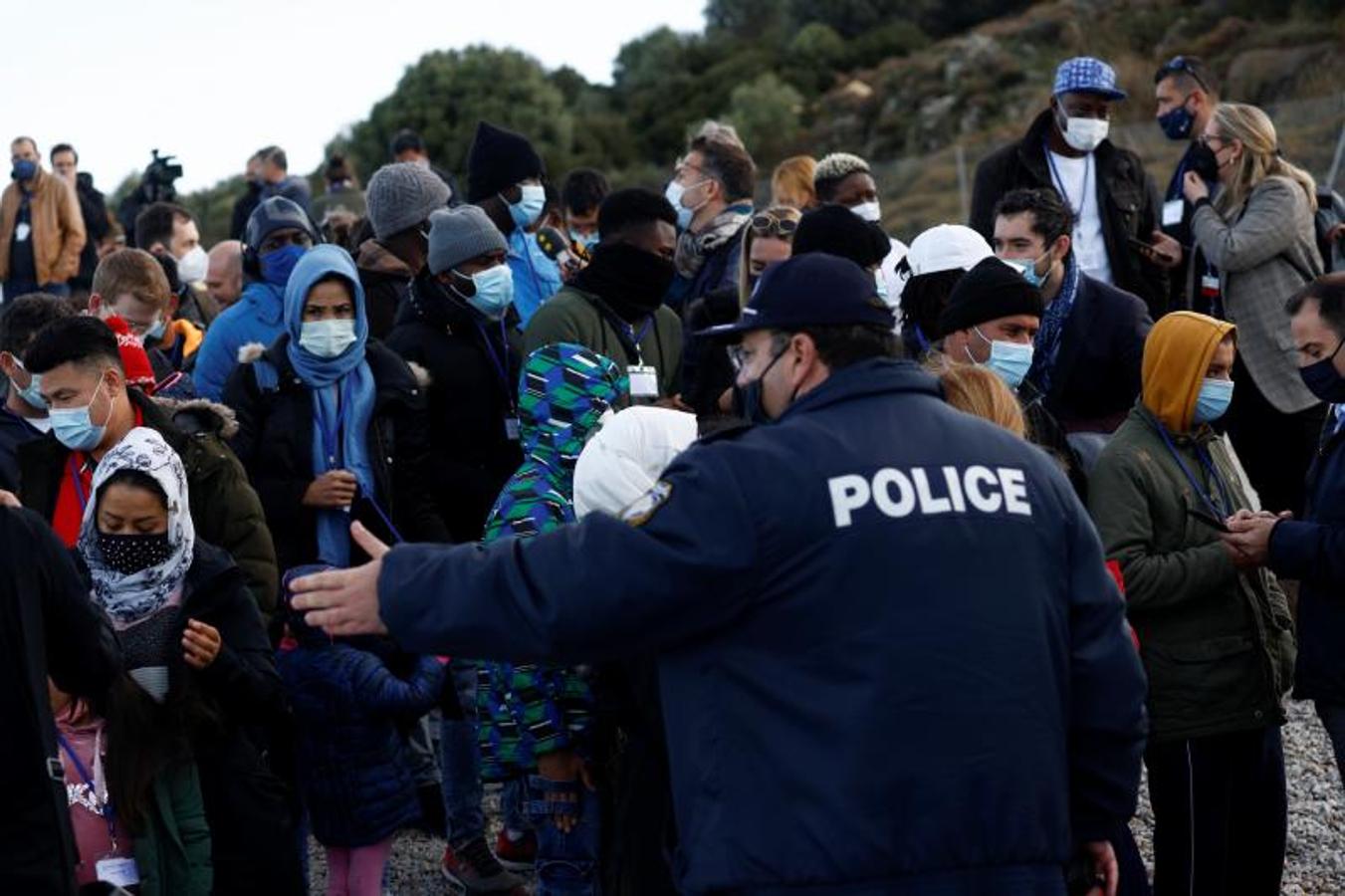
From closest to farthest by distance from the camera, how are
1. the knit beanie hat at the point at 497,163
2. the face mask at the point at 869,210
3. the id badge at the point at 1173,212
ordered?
the face mask at the point at 869,210 < the knit beanie hat at the point at 497,163 < the id badge at the point at 1173,212

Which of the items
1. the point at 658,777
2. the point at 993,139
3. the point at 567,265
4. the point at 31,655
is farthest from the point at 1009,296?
the point at 993,139

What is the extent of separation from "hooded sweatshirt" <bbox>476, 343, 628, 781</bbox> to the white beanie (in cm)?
46

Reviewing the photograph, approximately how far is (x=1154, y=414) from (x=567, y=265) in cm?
457

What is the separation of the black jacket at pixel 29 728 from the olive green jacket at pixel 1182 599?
297 cm

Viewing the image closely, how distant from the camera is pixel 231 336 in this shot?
7.36 metres

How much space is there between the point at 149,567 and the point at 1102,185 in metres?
5.01

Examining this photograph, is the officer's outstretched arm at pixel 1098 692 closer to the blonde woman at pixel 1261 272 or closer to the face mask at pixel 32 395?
the face mask at pixel 32 395

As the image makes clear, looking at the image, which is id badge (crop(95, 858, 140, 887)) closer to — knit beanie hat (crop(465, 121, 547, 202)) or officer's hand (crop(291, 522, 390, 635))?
officer's hand (crop(291, 522, 390, 635))

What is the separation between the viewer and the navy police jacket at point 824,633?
3.33m

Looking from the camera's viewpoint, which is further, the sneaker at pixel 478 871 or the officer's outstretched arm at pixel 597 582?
the sneaker at pixel 478 871

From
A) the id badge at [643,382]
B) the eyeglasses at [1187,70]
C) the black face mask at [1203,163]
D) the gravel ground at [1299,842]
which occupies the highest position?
the eyeglasses at [1187,70]

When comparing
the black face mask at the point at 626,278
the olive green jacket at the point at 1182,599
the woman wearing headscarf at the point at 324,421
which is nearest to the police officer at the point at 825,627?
the olive green jacket at the point at 1182,599

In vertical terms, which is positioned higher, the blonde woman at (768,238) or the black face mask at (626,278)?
the blonde woman at (768,238)

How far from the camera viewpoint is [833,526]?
3336 millimetres
